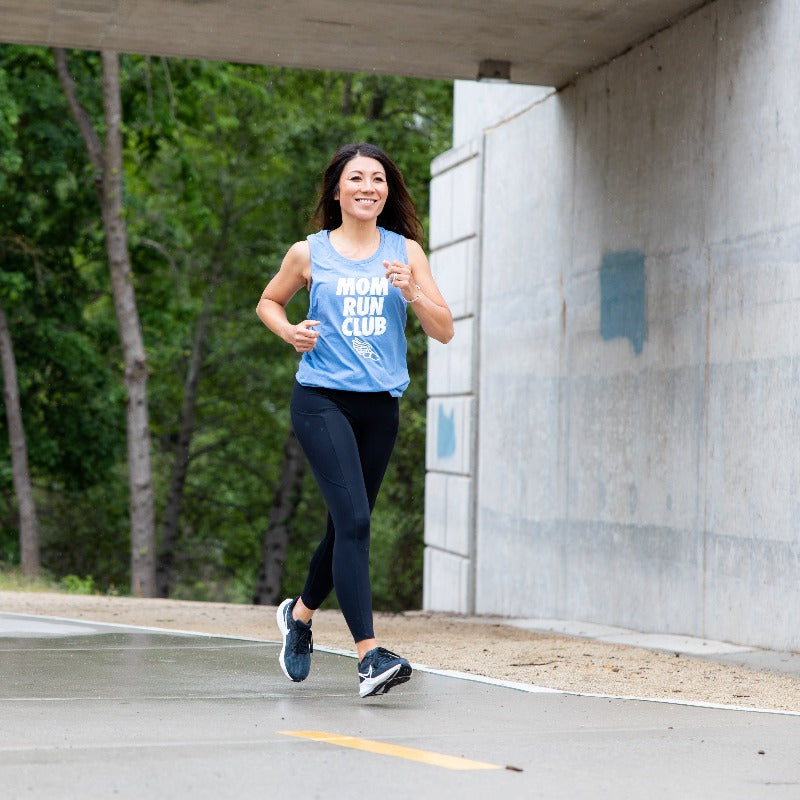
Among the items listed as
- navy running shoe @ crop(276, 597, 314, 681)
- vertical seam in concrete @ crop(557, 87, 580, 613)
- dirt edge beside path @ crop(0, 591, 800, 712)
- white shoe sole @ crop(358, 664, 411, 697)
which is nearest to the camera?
white shoe sole @ crop(358, 664, 411, 697)

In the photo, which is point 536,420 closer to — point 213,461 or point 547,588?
point 547,588

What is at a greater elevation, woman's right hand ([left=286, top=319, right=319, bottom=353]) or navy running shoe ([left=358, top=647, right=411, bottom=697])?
woman's right hand ([left=286, top=319, right=319, bottom=353])

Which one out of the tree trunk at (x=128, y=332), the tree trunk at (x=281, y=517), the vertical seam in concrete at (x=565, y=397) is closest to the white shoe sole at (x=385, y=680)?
the vertical seam in concrete at (x=565, y=397)

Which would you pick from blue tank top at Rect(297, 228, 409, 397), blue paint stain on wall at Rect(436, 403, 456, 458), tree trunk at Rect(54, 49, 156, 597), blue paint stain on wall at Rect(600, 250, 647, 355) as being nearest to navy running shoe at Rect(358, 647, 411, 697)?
blue tank top at Rect(297, 228, 409, 397)

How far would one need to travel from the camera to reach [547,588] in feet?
36.6

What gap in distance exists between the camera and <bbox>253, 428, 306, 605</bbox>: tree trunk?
30.8m

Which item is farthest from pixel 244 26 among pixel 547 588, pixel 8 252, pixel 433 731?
pixel 8 252

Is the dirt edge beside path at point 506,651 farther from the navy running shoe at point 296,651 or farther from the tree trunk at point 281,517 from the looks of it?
the tree trunk at point 281,517

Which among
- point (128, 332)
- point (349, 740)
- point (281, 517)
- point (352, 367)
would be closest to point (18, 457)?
point (128, 332)

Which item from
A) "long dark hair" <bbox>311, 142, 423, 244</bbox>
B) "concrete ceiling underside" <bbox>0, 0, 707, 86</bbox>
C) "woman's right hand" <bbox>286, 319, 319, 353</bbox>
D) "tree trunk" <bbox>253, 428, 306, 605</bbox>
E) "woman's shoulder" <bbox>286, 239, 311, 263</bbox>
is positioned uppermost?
"concrete ceiling underside" <bbox>0, 0, 707, 86</bbox>

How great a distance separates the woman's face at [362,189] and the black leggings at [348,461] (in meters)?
0.70

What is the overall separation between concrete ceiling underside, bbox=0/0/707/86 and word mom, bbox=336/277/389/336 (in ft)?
13.2

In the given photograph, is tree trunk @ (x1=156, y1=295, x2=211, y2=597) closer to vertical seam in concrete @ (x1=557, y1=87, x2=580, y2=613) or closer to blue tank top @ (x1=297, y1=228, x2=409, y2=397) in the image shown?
vertical seam in concrete @ (x1=557, y1=87, x2=580, y2=613)

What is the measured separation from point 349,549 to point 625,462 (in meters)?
4.51
